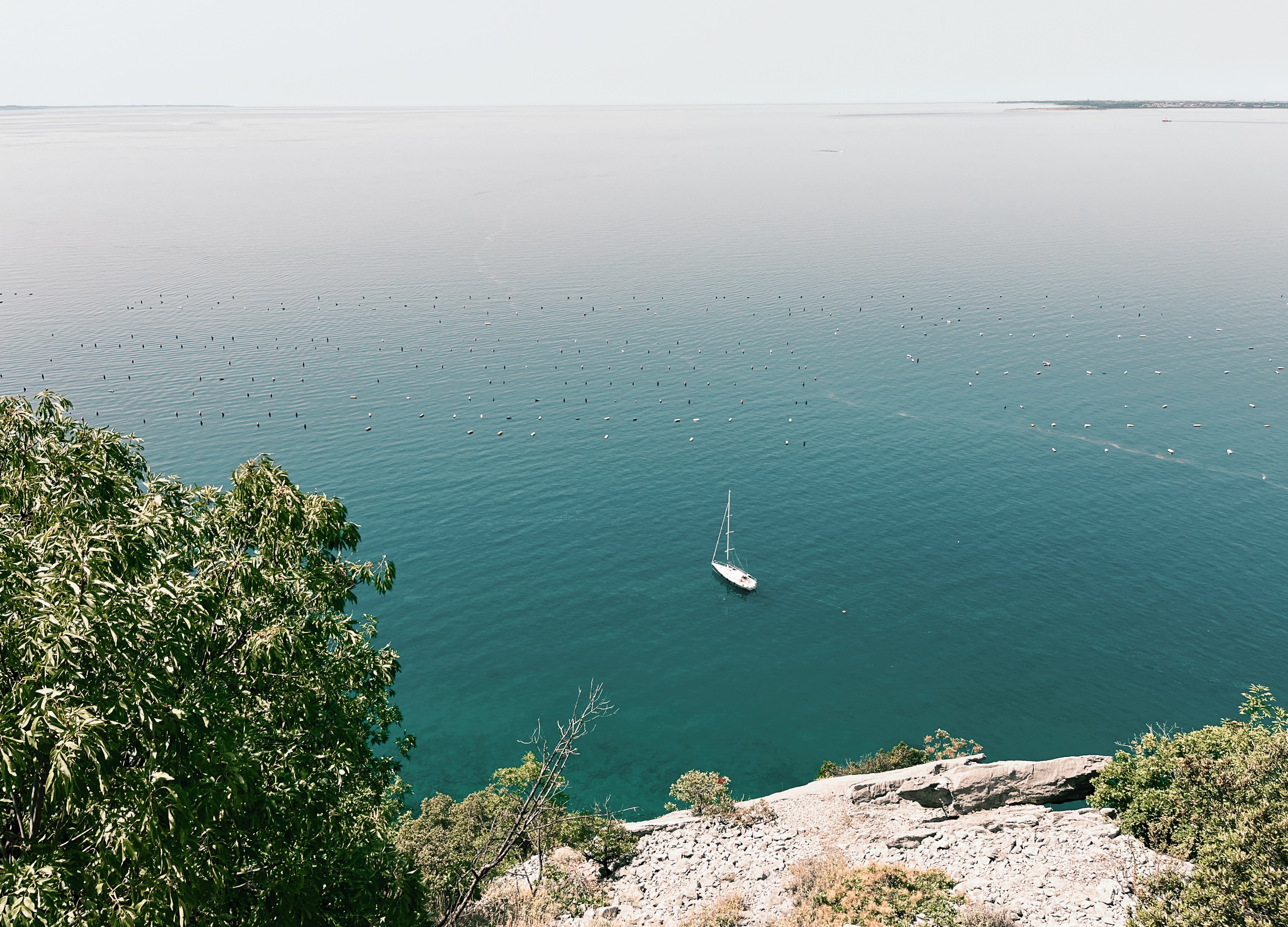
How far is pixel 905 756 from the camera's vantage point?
6912 centimetres

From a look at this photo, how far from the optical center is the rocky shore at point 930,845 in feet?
126

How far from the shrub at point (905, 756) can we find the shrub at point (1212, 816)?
21.5 metres

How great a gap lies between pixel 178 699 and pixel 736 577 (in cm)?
8481

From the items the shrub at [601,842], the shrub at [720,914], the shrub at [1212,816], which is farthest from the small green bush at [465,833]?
the shrub at [1212,816]

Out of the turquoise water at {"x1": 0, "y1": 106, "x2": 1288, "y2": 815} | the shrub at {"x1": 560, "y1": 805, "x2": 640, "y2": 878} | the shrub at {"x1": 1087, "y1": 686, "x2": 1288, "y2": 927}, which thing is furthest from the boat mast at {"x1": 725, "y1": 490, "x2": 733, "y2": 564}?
the shrub at {"x1": 1087, "y1": 686, "x2": 1288, "y2": 927}

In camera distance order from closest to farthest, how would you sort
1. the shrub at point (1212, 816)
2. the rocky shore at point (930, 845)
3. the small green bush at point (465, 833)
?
the shrub at point (1212, 816) < the rocky shore at point (930, 845) < the small green bush at point (465, 833)

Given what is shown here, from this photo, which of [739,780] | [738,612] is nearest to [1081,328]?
[738,612]

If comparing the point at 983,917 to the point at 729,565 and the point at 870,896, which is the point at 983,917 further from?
the point at 729,565

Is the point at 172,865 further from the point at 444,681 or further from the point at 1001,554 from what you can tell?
the point at 1001,554

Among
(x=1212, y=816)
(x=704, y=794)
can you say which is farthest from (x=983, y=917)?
(x=704, y=794)

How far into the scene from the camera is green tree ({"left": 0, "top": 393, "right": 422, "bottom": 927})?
1509cm

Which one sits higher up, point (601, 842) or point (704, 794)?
point (601, 842)

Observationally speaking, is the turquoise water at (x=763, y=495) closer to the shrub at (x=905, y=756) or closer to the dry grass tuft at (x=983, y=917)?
the shrub at (x=905, y=756)

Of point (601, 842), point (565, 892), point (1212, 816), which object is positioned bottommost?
point (601, 842)
